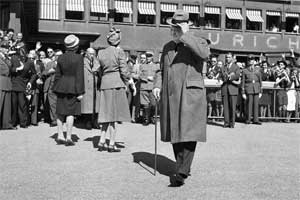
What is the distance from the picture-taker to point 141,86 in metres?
14.7

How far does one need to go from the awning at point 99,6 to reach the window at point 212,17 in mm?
8052

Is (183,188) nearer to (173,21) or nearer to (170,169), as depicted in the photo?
(170,169)

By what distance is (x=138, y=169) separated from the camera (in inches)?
293

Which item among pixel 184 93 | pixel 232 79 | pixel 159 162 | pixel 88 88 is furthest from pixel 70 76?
pixel 232 79

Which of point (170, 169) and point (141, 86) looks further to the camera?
point (141, 86)

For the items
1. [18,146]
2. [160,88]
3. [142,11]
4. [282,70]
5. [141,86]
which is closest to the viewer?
[160,88]

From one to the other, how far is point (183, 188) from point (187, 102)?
109 cm

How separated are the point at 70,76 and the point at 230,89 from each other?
5.99 meters

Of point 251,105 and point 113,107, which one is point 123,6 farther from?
point 113,107

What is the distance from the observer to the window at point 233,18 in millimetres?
41062

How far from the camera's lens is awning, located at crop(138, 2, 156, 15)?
38.6 m

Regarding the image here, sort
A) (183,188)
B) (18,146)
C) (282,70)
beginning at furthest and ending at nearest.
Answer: (282,70) < (18,146) < (183,188)

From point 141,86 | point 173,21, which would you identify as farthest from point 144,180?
point 141,86

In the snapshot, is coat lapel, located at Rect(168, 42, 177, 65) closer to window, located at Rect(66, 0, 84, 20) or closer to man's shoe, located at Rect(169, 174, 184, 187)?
man's shoe, located at Rect(169, 174, 184, 187)
